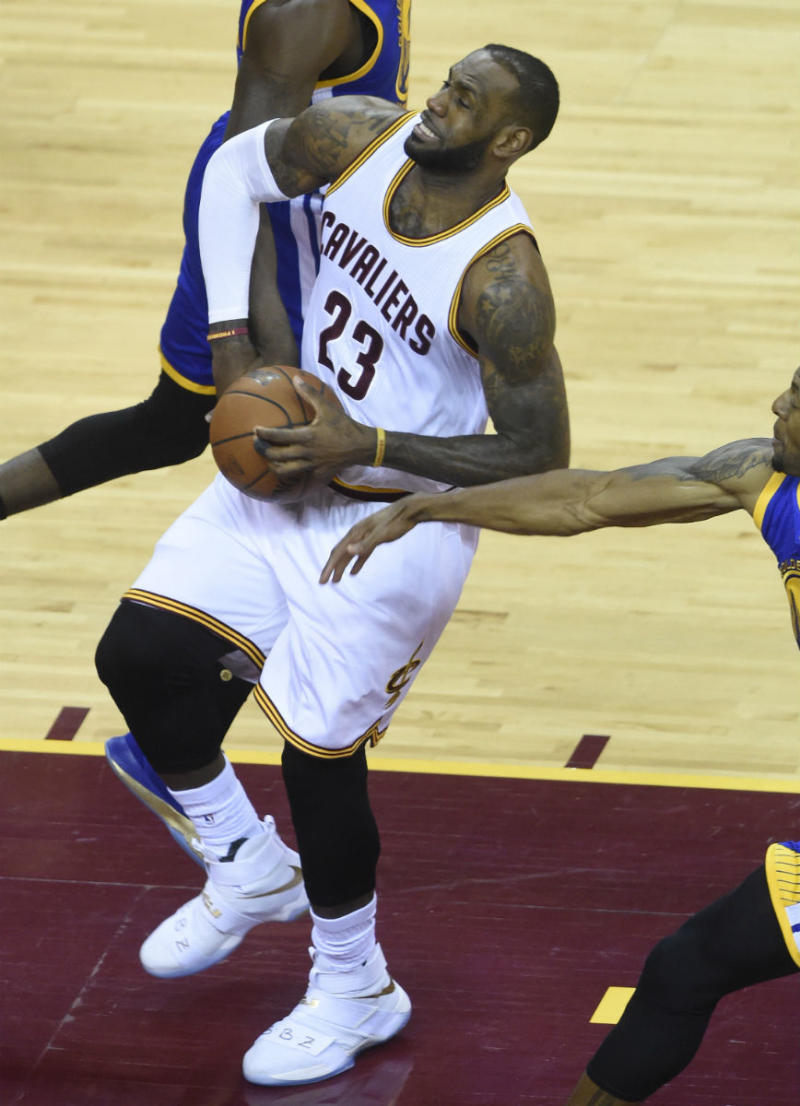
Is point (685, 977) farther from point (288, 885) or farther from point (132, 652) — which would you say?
point (132, 652)

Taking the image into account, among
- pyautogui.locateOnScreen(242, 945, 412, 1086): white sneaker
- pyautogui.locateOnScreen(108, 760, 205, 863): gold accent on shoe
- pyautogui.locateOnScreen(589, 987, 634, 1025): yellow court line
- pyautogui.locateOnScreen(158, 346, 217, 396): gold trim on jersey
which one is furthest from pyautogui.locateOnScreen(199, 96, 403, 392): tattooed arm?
pyautogui.locateOnScreen(589, 987, 634, 1025): yellow court line

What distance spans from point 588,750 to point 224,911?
134cm

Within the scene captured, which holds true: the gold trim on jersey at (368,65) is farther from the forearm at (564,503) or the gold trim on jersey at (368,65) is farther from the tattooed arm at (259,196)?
the forearm at (564,503)

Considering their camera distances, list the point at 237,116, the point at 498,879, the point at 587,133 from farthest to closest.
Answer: the point at 587,133 → the point at 498,879 → the point at 237,116

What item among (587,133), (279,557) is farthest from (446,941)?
(587,133)

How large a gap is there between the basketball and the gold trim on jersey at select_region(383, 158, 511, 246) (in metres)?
0.31

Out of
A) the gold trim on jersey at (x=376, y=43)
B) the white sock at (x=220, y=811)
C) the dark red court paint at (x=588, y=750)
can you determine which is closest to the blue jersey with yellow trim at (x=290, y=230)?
the gold trim on jersey at (x=376, y=43)

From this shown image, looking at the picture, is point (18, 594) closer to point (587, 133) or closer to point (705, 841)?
point (705, 841)

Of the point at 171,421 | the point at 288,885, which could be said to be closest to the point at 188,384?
the point at 171,421

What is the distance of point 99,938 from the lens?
159 inches

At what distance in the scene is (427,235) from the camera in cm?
340

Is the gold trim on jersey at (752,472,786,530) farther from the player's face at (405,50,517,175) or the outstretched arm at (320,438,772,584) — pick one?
the player's face at (405,50,517,175)

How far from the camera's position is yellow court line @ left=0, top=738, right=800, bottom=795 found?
463cm

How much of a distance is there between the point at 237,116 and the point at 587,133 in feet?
15.6
